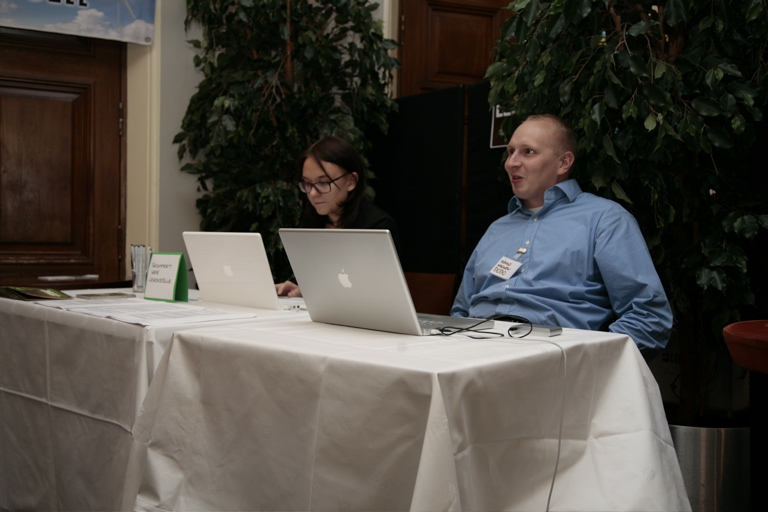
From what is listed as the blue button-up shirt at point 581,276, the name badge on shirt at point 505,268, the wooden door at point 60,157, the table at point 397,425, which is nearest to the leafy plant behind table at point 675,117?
the blue button-up shirt at point 581,276

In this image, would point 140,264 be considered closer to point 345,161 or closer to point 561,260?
point 345,161

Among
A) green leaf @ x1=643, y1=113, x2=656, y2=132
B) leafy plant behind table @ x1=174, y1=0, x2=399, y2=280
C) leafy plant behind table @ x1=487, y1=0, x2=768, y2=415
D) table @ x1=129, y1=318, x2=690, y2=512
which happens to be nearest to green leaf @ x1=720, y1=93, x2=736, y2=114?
leafy plant behind table @ x1=487, y1=0, x2=768, y2=415

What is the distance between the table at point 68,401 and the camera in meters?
1.64

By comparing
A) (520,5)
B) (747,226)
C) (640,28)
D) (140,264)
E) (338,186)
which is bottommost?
(140,264)

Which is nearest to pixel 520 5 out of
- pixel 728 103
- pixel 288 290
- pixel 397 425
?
pixel 728 103

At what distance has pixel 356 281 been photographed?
1.50 m

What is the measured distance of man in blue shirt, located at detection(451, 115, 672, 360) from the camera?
76.7 inches

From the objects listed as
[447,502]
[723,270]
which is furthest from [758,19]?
[447,502]

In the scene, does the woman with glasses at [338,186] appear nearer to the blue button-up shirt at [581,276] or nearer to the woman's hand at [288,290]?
the woman's hand at [288,290]

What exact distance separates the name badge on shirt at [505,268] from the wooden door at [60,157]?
241 cm

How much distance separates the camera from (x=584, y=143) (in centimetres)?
235

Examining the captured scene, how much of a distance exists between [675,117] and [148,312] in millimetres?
1622

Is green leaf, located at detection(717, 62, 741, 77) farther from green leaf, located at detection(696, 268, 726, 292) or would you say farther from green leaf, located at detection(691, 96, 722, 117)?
green leaf, located at detection(696, 268, 726, 292)

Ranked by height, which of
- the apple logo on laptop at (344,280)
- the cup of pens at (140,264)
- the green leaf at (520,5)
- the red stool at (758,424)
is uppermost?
the green leaf at (520,5)
